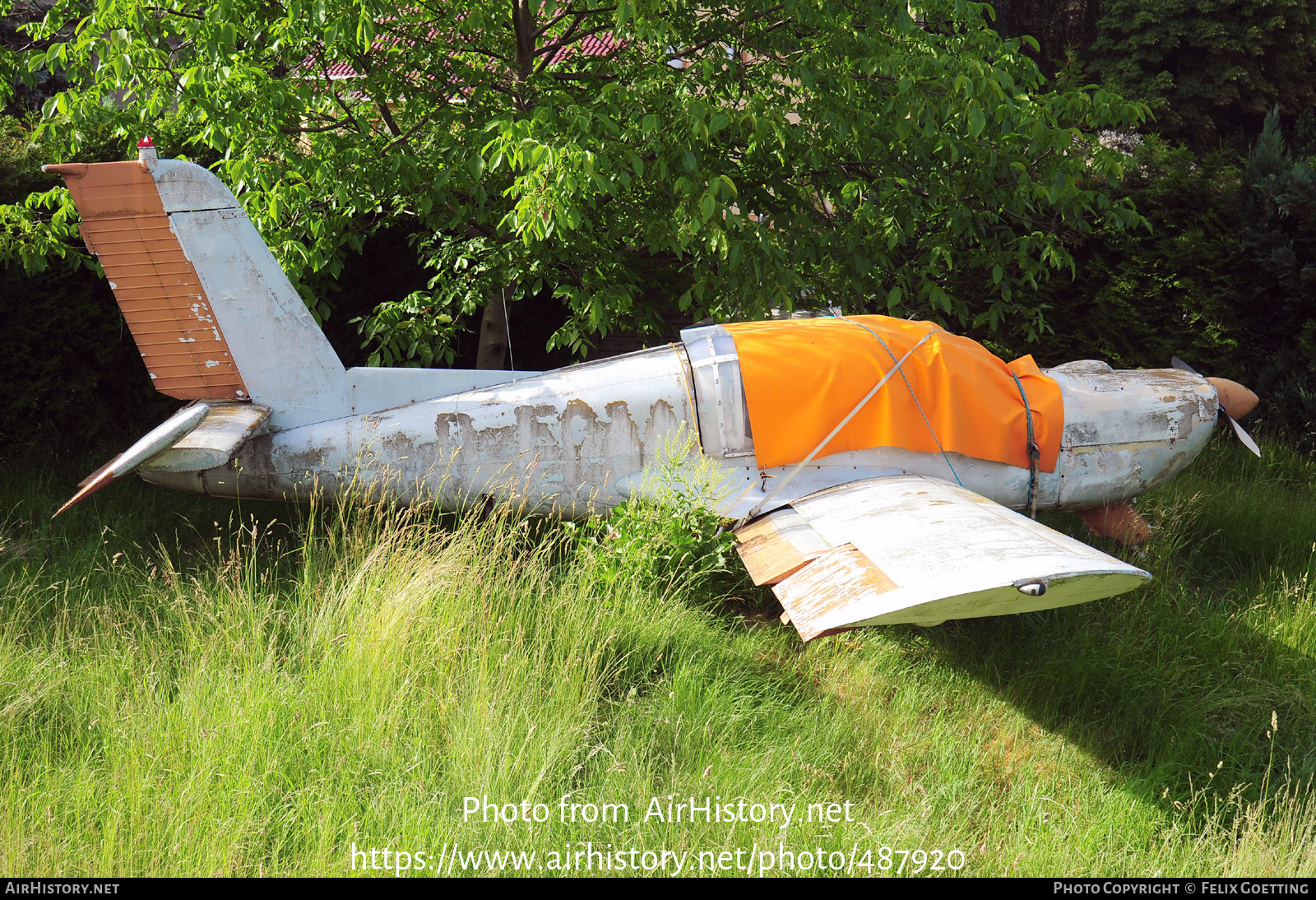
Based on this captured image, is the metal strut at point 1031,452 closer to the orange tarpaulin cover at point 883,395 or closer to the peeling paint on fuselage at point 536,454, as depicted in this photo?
the orange tarpaulin cover at point 883,395

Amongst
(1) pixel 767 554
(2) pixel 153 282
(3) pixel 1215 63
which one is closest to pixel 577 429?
(1) pixel 767 554

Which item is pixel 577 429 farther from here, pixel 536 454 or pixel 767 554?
pixel 767 554

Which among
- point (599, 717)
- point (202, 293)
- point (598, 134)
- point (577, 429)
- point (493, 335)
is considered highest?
point (598, 134)

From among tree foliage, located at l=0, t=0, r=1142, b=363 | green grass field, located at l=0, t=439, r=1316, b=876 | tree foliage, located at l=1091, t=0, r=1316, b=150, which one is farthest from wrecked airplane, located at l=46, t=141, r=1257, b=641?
tree foliage, located at l=1091, t=0, r=1316, b=150

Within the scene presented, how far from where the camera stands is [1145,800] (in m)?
3.24

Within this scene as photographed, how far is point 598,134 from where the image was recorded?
4.79 meters

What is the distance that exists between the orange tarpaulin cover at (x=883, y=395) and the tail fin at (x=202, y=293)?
92.9 inches

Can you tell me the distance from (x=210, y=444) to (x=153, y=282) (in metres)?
1.18

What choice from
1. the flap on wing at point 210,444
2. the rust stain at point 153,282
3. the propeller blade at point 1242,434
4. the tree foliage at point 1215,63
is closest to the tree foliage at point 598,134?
the rust stain at point 153,282

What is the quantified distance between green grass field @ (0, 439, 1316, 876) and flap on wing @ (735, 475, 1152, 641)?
1.65ft

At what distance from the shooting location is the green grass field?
2764mm

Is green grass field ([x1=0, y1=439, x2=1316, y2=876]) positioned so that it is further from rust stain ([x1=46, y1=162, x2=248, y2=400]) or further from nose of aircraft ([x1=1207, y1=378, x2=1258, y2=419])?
nose of aircraft ([x1=1207, y1=378, x2=1258, y2=419])

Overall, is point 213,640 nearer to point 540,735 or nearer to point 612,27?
point 540,735

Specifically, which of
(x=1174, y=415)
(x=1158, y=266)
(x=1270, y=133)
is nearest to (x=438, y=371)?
(x=1174, y=415)
